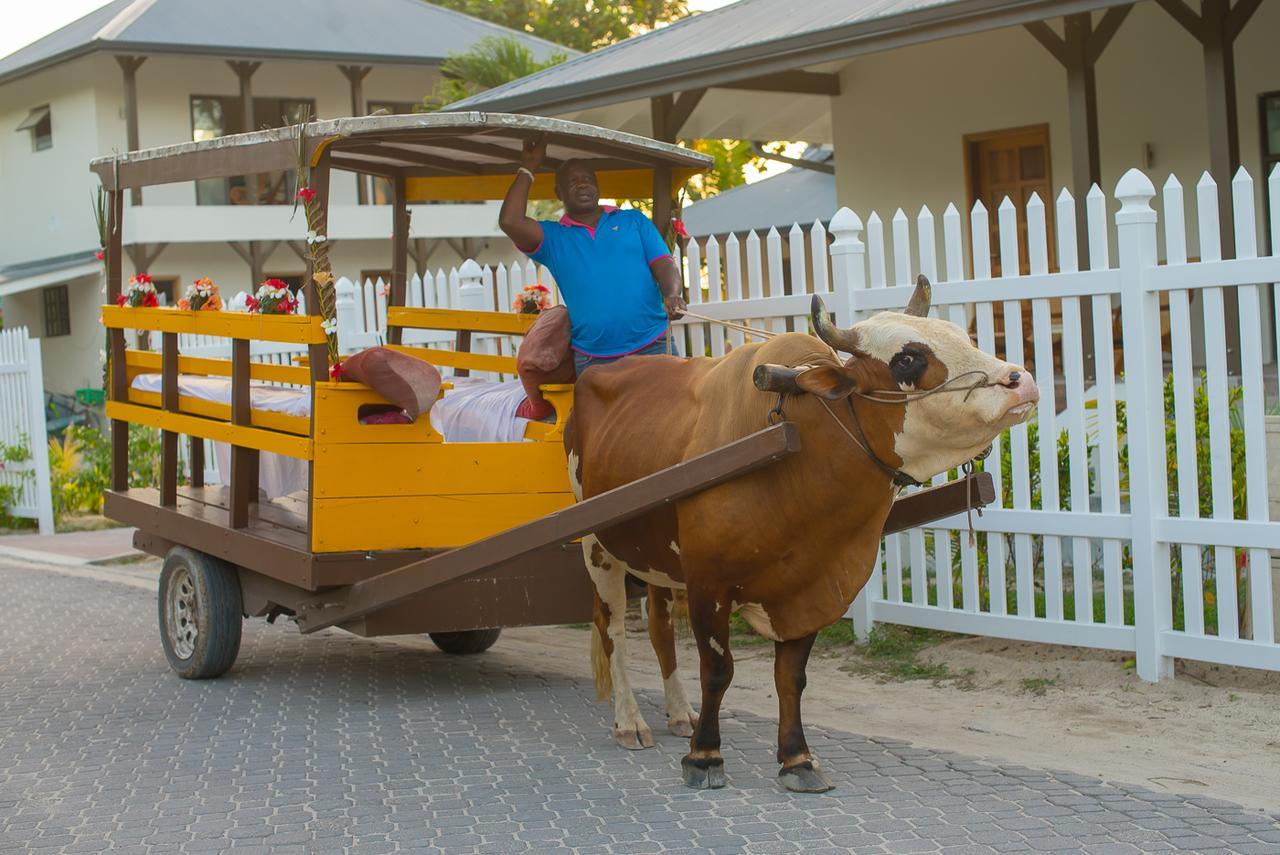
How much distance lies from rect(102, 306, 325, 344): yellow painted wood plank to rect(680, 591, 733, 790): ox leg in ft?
7.37

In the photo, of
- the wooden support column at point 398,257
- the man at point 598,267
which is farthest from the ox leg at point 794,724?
the wooden support column at point 398,257

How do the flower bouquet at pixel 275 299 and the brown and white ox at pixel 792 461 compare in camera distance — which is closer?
the brown and white ox at pixel 792 461

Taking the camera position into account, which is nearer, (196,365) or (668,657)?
(668,657)

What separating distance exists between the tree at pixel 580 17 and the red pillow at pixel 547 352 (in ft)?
115

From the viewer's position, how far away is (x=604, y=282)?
6523 mm

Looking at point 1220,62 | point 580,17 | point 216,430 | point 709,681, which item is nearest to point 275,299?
point 216,430

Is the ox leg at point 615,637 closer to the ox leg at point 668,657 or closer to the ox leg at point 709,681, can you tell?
the ox leg at point 668,657

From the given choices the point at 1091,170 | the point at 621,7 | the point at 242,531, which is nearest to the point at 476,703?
the point at 242,531

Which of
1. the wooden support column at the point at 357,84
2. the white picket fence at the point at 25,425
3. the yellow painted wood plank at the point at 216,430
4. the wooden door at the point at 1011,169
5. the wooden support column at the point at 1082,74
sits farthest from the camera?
the wooden support column at the point at 357,84

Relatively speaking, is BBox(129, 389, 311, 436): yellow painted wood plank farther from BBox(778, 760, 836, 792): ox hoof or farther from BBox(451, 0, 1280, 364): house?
BBox(451, 0, 1280, 364): house

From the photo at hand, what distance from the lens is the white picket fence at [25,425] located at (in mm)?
14969

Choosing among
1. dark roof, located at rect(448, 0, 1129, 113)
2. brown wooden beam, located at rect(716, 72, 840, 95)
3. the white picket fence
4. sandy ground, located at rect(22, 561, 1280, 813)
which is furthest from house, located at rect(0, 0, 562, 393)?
sandy ground, located at rect(22, 561, 1280, 813)

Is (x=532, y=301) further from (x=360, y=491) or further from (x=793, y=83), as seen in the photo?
(x=793, y=83)

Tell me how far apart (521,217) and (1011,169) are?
9.30 metres
